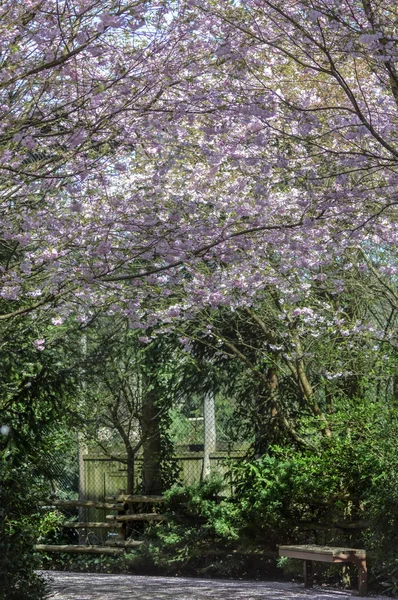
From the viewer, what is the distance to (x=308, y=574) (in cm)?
791

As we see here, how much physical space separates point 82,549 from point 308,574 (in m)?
3.43

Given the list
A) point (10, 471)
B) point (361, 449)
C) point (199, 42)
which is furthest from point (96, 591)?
point (199, 42)

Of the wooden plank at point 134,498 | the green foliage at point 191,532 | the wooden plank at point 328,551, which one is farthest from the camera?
the wooden plank at point 134,498

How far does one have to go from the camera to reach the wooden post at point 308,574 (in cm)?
788

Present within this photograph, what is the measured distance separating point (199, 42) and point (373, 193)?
4.51 ft

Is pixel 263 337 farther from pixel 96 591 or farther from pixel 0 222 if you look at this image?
pixel 0 222

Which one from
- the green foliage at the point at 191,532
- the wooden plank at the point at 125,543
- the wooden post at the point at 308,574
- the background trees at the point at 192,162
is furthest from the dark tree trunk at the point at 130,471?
the wooden post at the point at 308,574

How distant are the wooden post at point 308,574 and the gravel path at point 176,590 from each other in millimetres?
63

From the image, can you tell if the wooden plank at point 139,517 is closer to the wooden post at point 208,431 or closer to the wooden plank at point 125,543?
the wooden plank at point 125,543

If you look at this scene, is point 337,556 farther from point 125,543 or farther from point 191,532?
point 125,543

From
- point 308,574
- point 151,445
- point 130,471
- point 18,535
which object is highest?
point 151,445

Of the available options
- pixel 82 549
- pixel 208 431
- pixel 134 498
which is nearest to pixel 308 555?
pixel 134 498

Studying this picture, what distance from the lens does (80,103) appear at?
4.77 m

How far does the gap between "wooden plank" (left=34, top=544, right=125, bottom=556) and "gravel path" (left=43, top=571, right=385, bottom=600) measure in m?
0.99
